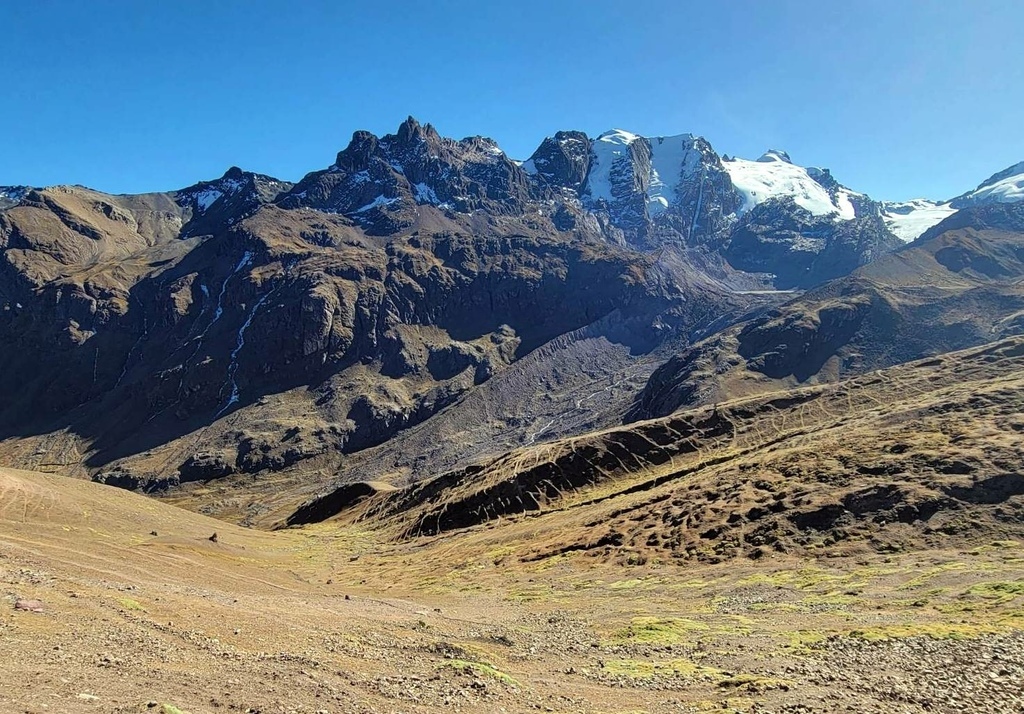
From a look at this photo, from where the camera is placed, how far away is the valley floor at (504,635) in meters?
17.2

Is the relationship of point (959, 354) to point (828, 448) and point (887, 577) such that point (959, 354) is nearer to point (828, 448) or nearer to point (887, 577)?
point (828, 448)

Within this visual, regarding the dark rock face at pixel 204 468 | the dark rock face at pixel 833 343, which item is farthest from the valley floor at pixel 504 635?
the dark rock face at pixel 204 468

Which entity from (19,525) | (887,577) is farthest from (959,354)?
(19,525)

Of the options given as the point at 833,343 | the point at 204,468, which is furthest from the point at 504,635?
the point at 833,343

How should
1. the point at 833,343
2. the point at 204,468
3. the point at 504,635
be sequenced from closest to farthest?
1. the point at 504,635
2. the point at 204,468
3. the point at 833,343

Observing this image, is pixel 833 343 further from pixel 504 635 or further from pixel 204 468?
pixel 204 468

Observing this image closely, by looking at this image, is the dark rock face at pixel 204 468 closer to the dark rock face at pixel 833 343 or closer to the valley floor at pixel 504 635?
the dark rock face at pixel 833 343

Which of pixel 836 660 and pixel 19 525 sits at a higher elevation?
pixel 19 525

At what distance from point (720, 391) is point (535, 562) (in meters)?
117

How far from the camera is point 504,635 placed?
90.7 ft

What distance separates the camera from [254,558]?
56.3m

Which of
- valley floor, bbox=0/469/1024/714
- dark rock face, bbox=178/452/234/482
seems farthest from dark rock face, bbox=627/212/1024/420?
valley floor, bbox=0/469/1024/714

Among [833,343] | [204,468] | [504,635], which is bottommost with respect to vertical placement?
[504,635]

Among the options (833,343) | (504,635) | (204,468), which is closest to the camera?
(504,635)
